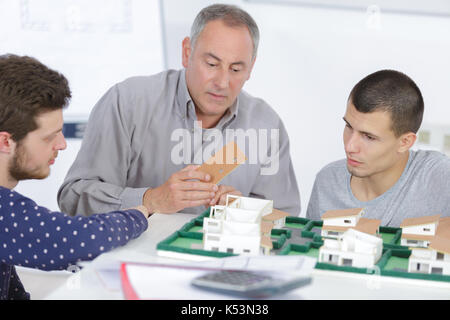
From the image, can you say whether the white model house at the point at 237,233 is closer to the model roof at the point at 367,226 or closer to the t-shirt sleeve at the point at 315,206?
the model roof at the point at 367,226

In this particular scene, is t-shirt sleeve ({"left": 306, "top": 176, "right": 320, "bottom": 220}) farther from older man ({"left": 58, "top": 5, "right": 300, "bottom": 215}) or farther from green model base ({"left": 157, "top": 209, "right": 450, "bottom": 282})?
green model base ({"left": 157, "top": 209, "right": 450, "bottom": 282})

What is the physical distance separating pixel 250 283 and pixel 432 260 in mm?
489

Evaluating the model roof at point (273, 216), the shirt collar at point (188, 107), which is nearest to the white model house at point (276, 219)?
the model roof at point (273, 216)

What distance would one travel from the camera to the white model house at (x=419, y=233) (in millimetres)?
1598

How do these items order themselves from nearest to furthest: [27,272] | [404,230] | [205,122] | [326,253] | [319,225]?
[326,253] → [404,230] → [319,225] → [27,272] → [205,122]

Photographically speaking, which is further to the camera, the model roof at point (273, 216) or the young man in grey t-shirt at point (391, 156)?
the young man in grey t-shirt at point (391, 156)

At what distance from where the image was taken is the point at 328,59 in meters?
4.08

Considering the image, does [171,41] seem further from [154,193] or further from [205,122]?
[154,193]

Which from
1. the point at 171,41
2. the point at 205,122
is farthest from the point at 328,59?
the point at 205,122

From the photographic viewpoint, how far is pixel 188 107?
2.57 m

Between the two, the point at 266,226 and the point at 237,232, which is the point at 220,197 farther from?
the point at 237,232

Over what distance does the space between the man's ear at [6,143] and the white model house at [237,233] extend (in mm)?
614

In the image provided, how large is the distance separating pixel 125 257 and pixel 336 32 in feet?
9.56

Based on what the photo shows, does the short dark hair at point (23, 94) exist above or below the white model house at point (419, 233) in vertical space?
above
